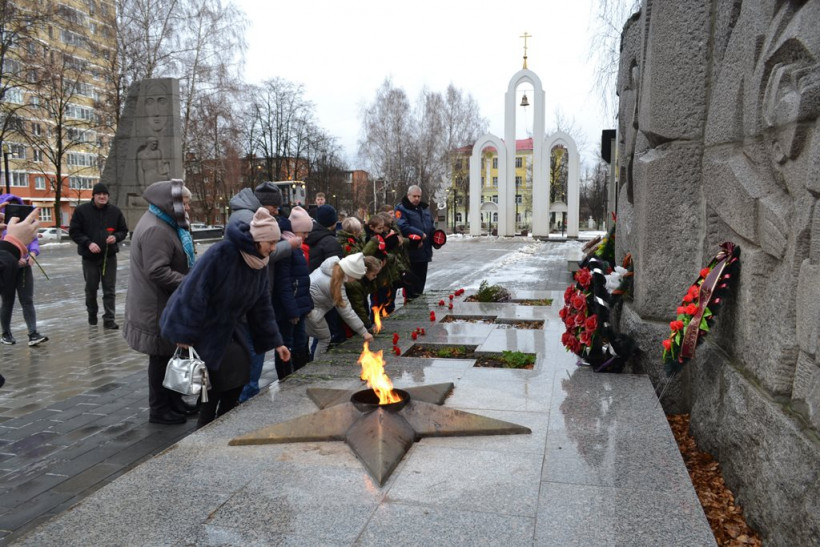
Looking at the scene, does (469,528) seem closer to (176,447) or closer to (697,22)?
(176,447)

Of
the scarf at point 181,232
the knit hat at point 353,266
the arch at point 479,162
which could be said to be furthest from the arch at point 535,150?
the scarf at point 181,232

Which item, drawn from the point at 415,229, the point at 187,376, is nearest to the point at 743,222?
the point at 187,376

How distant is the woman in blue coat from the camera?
3.63 metres

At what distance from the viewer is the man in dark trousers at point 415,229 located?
9117 millimetres

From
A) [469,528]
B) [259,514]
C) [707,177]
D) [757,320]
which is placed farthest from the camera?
[707,177]

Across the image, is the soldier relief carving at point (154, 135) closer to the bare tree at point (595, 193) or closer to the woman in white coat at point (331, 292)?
the woman in white coat at point (331, 292)

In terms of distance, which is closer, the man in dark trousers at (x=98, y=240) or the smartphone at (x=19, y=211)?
the smartphone at (x=19, y=211)

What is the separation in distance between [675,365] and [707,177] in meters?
1.28

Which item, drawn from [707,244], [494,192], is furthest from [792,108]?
[494,192]

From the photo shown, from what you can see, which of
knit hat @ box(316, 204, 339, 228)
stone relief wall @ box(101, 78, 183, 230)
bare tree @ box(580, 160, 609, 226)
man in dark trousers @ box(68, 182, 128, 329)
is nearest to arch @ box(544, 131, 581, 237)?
bare tree @ box(580, 160, 609, 226)

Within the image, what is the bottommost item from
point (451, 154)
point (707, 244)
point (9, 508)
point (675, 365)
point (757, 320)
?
point (9, 508)

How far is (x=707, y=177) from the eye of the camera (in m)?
4.13

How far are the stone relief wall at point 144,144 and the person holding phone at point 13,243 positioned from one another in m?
15.2

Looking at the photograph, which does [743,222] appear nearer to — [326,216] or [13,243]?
[13,243]
